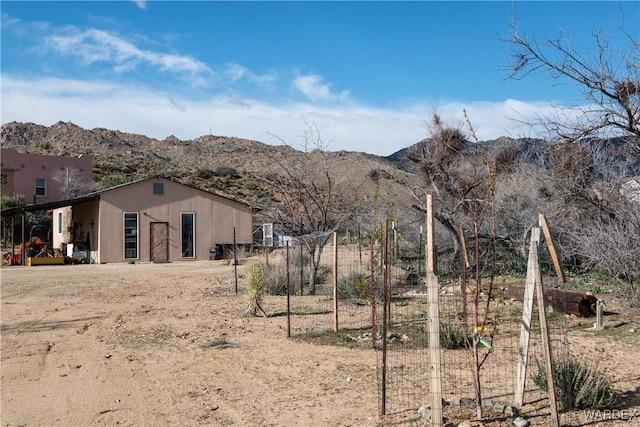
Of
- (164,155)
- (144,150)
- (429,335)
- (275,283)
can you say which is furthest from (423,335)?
(144,150)

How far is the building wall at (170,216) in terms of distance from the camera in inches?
1117

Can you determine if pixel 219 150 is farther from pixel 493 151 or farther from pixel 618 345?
pixel 618 345

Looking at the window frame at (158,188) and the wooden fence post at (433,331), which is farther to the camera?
the window frame at (158,188)

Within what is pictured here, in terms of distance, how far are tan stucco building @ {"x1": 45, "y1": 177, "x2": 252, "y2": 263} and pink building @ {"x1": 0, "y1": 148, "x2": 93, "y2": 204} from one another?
1124 centimetres

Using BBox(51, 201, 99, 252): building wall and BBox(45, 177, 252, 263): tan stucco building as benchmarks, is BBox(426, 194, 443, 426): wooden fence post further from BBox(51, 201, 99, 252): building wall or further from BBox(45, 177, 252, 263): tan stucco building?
BBox(51, 201, 99, 252): building wall

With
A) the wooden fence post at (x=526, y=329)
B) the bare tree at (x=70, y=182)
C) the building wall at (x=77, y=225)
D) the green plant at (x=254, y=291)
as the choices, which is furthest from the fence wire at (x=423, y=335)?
the bare tree at (x=70, y=182)

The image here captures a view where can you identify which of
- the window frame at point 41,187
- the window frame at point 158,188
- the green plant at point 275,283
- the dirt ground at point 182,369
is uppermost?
the window frame at point 41,187

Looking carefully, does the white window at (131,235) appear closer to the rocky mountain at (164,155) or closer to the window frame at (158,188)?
the window frame at (158,188)

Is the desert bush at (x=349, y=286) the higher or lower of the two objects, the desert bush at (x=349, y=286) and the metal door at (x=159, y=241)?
the lower

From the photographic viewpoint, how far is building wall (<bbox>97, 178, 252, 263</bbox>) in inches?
1117

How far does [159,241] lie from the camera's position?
29.4m

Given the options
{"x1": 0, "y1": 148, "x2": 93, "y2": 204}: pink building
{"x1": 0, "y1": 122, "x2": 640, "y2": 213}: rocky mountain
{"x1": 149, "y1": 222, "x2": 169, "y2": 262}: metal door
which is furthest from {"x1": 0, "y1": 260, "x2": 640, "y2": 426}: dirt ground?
{"x1": 0, "y1": 148, "x2": 93, "y2": 204}: pink building

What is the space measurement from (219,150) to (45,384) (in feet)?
257

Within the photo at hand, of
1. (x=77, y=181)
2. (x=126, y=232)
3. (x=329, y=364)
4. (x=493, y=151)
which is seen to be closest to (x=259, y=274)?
(x=329, y=364)
